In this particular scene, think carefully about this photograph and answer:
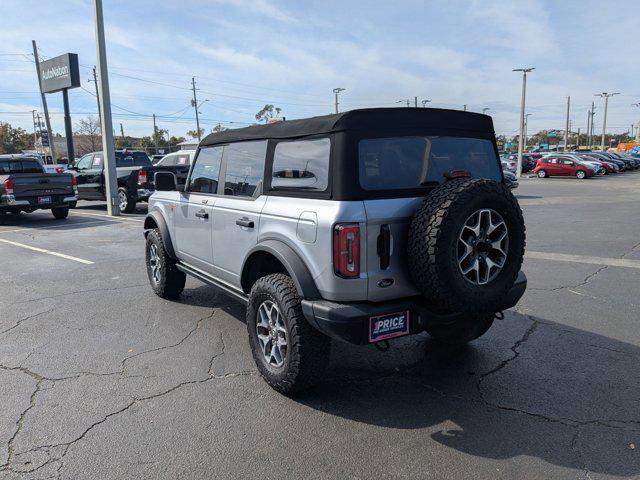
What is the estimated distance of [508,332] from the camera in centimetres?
467

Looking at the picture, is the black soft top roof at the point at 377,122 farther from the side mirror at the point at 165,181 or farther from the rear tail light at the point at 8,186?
the rear tail light at the point at 8,186

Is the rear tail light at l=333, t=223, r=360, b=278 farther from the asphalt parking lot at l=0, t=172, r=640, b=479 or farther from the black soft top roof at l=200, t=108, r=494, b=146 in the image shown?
the asphalt parking lot at l=0, t=172, r=640, b=479

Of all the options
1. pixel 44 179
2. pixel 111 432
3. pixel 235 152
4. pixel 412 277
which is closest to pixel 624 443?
pixel 412 277

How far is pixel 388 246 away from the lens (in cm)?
306

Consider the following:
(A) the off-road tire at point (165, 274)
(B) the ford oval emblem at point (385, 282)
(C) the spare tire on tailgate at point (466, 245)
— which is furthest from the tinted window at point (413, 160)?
(A) the off-road tire at point (165, 274)

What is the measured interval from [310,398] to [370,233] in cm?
131

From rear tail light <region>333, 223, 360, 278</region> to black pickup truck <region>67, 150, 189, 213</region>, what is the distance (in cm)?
1189

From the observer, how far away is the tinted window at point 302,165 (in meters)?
3.23

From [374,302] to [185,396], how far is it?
1.55 meters

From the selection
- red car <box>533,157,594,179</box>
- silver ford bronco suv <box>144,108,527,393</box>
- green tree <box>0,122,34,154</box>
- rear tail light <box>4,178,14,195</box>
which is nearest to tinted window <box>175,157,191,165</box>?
rear tail light <box>4,178,14,195</box>

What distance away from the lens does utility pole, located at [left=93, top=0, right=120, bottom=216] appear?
1405 cm

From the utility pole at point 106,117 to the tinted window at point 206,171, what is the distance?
34.2ft

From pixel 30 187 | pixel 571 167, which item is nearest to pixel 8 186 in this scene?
pixel 30 187

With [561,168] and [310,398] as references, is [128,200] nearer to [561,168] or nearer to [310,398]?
[310,398]
